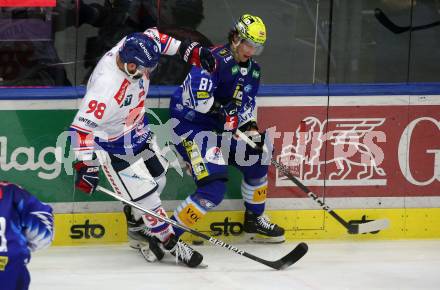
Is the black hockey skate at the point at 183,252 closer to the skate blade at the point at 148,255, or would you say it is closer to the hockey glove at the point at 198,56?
the skate blade at the point at 148,255

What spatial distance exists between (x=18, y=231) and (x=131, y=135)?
7.63ft

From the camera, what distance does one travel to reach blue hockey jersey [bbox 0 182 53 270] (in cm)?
397

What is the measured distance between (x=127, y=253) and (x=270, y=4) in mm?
1795

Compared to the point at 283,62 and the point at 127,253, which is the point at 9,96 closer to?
the point at 127,253

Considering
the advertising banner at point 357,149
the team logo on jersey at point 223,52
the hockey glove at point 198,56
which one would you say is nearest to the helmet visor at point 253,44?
the team logo on jersey at point 223,52

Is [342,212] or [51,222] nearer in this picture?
[51,222]

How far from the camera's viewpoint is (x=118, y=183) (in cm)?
623

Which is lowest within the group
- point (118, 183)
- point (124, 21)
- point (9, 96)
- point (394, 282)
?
point (394, 282)

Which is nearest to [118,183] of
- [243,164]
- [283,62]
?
[243,164]

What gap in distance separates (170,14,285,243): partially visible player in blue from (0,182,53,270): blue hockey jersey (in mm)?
2342

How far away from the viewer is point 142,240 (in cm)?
650

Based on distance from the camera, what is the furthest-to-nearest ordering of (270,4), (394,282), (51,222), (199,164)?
(270,4)
(199,164)
(394,282)
(51,222)

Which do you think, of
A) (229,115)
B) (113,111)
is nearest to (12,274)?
(113,111)

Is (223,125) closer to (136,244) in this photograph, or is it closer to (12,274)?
(136,244)
